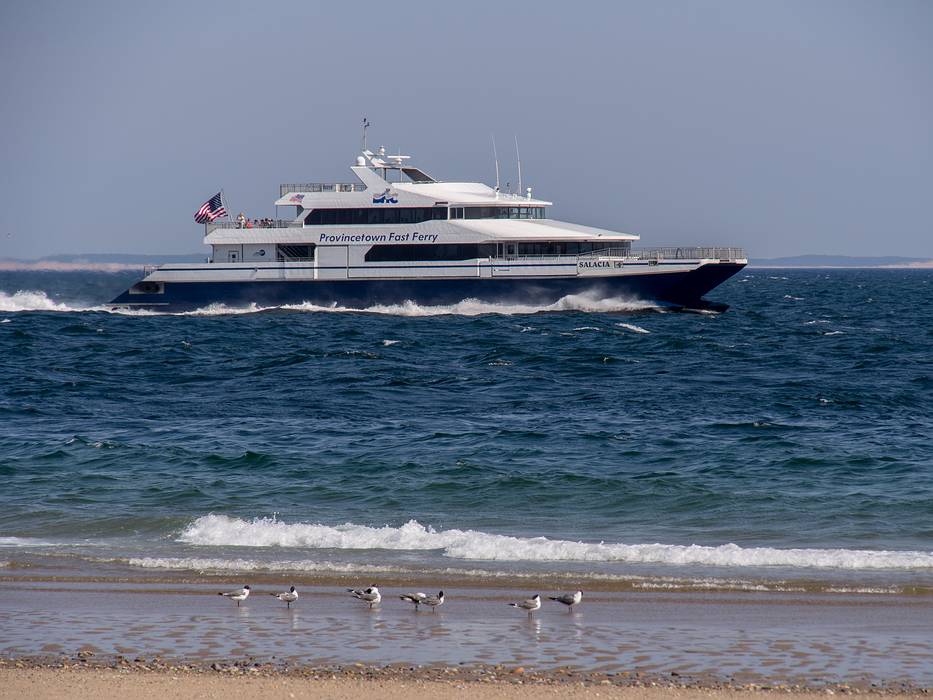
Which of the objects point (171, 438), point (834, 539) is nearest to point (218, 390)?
point (171, 438)

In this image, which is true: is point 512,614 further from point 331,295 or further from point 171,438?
point 331,295

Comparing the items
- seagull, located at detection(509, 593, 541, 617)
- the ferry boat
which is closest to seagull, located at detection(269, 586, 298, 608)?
seagull, located at detection(509, 593, 541, 617)

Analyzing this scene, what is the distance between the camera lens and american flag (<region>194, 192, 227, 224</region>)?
51.1m

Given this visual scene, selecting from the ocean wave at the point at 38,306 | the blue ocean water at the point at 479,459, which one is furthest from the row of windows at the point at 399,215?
the blue ocean water at the point at 479,459

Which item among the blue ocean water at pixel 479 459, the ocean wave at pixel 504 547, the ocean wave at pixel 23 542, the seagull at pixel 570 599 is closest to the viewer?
the seagull at pixel 570 599

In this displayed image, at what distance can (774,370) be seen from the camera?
31469mm

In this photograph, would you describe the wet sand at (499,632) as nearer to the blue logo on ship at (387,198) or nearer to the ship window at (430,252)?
the ship window at (430,252)

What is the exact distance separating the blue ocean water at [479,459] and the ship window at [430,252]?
13.6m

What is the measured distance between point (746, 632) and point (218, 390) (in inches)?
775

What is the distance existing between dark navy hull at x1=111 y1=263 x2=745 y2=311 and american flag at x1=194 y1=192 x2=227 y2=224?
10.6 feet

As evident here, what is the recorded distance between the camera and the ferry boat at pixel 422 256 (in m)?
50.3

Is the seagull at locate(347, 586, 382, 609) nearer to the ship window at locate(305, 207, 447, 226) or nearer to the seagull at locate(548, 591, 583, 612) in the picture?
the seagull at locate(548, 591, 583, 612)

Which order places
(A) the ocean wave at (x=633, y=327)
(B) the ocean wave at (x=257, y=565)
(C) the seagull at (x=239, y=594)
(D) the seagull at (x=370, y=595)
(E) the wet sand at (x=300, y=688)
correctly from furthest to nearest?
(A) the ocean wave at (x=633, y=327), (B) the ocean wave at (x=257, y=565), (C) the seagull at (x=239, y=594), (D) the seagull at (x=370, y=595), (E) the wet sand at (x=300, y=688)

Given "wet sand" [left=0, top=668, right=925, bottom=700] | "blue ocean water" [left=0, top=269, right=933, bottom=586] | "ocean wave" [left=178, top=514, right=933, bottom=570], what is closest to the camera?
"wet sand" [left=0, top=668, right=925, bottom=700]
